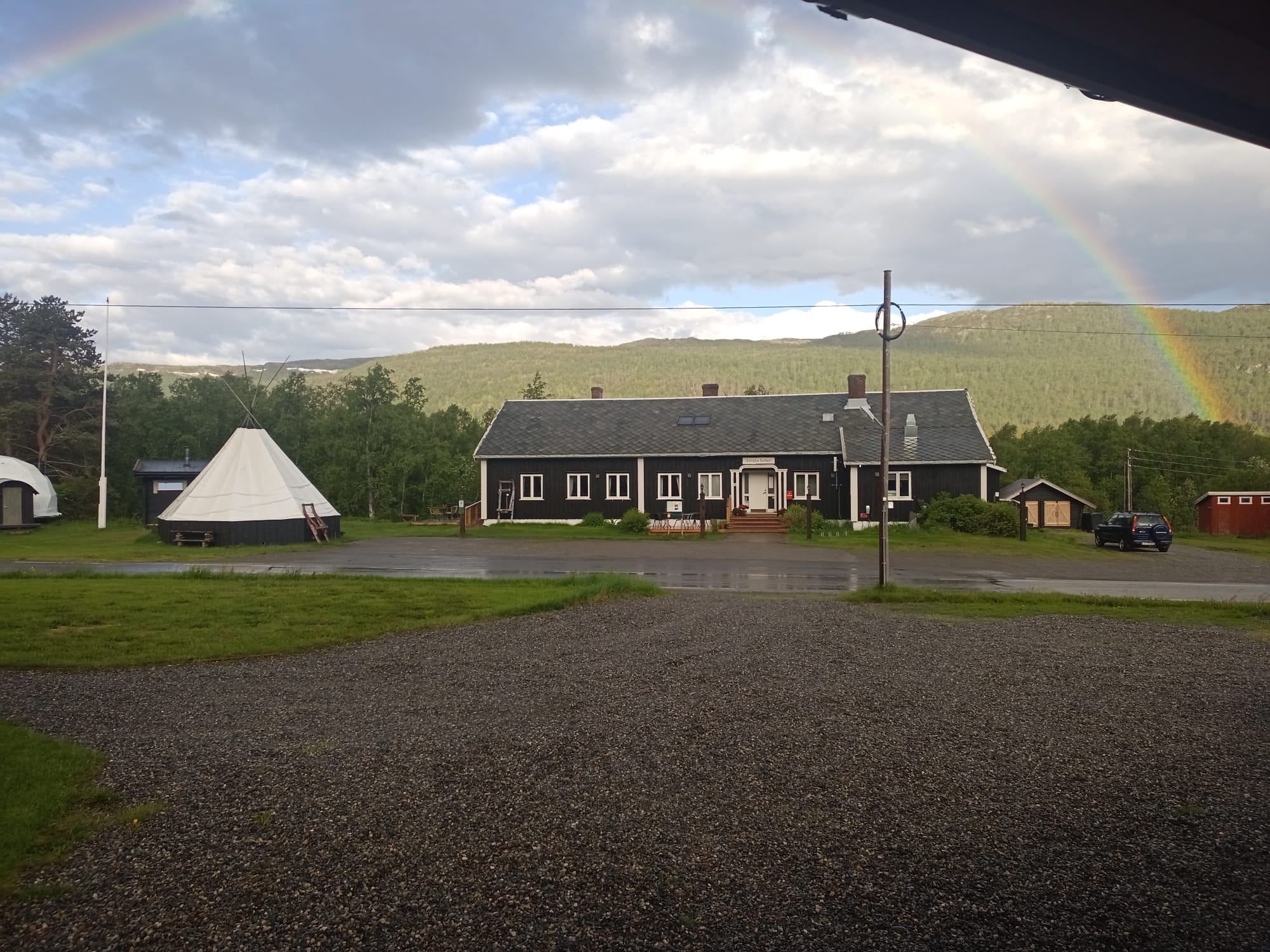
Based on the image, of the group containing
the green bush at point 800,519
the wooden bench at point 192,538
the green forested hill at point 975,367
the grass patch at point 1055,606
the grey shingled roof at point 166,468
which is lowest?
the grass patch at point 1055,606

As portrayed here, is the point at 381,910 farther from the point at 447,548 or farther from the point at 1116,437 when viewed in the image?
the point at 1116,437

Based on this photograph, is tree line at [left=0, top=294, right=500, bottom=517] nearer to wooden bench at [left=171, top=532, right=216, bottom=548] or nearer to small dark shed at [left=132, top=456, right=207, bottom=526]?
small dark shed at [left=132, top=456, right=207, bottom=526]

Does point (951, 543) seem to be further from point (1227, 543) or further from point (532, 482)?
point (532, 482)

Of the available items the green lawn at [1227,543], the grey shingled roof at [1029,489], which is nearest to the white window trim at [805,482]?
the green lawn at [1227,543]

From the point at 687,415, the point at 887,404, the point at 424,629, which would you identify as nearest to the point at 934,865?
the point at 424,629

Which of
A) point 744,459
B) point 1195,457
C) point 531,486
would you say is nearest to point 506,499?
point 531,486

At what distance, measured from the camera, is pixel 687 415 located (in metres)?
43.2

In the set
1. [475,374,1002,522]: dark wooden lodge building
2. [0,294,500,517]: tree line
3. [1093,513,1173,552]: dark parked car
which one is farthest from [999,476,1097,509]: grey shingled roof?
[0,294,500,517]: tree line

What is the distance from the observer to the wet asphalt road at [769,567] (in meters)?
20.0

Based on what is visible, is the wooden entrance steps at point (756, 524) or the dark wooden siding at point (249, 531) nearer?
the dark wooden siding at point (249, 531)

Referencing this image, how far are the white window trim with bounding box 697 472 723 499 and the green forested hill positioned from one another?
6937cm

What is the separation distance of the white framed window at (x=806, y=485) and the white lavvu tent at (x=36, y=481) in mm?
33172

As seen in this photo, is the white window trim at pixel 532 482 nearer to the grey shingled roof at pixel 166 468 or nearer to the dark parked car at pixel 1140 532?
the grey shingled roof at pixel 166 468

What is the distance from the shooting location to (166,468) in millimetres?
39062
